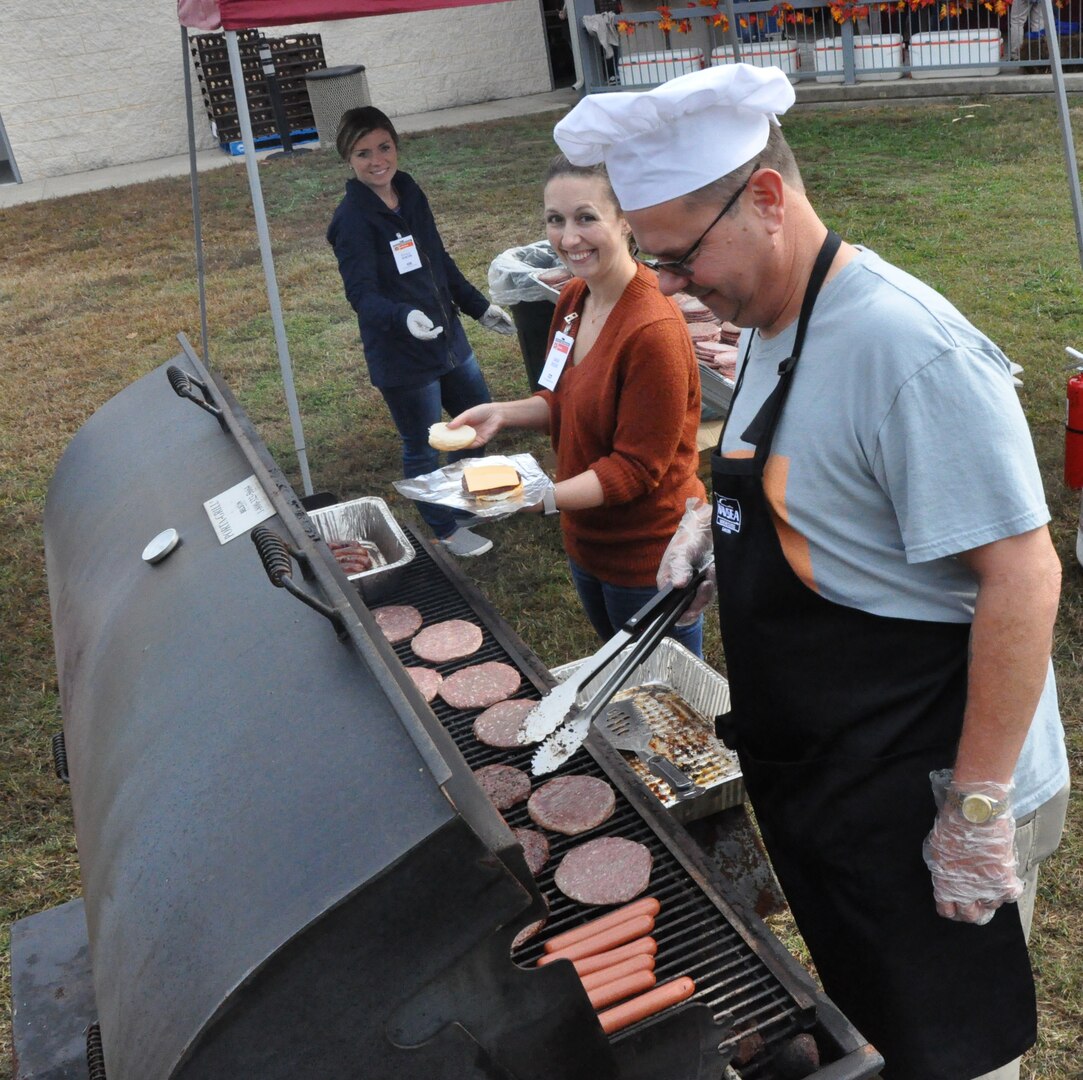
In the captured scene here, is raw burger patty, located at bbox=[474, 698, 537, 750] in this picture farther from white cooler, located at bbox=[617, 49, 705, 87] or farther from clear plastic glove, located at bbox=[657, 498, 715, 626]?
white cooler, located at bbox=[617, 49, 705, 87]

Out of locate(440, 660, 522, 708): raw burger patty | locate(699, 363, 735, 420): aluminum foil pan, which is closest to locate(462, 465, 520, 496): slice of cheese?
locate(440, 660, 522, 708): raw burger patty

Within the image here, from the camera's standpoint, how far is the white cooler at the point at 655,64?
13875mm

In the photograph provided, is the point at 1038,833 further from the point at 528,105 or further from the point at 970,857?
the point at 528,105

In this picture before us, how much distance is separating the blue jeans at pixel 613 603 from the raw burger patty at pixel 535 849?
82cm

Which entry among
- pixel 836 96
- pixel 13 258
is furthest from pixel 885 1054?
pixel 836 96

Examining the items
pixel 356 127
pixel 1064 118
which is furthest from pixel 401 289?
pixel 1064 118

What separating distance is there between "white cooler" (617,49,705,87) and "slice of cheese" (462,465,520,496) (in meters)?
12.3

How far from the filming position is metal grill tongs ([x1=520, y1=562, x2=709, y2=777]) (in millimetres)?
2041

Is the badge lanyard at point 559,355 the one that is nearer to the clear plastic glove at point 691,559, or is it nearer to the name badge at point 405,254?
the clear plastic glove at point 691,559

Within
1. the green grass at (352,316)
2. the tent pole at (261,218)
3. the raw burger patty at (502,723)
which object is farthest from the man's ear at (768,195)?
the tent pole at (261,218)

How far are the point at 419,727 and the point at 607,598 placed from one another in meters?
1.57

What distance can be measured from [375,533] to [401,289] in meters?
1.51

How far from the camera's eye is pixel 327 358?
8.16 metres

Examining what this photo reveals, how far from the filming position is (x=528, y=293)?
5.77m
